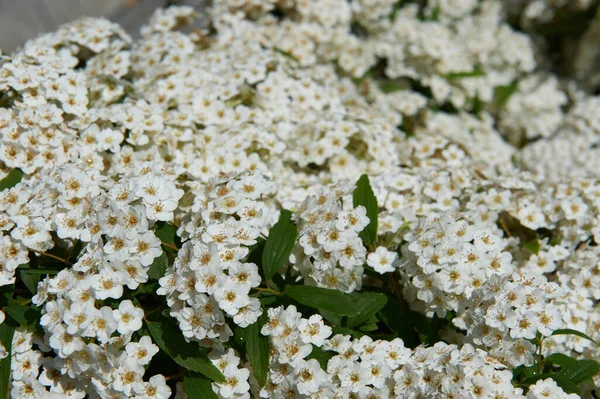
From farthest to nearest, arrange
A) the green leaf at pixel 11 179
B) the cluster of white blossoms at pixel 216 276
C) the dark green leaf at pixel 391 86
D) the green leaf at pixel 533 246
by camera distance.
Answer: the dark green leaf at pixel 391 86 < the green leaf at pixel 533 246 < the green leaf at pixel 11 179 < the cluster of white blossoms at pixel 216 276

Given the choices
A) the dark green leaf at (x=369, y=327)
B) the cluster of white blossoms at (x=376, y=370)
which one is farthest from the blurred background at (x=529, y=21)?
the cluster of white blossoms at (x=376, y=370)

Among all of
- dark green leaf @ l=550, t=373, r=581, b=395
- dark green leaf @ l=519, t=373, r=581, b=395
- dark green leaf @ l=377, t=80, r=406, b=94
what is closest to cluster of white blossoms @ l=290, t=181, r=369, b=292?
dark green leaf @ l=519, t=373, r=581, b=395

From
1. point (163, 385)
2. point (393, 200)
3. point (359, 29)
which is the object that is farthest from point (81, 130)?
point (359, 29)

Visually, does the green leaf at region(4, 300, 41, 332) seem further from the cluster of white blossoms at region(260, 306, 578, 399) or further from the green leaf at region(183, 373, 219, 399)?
the cluster of white blossoms at region(260, 306, 578, 399)

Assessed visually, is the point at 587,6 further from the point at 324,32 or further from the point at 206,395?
the point at 206,395

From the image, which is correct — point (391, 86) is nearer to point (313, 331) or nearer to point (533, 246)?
point (533, 246)

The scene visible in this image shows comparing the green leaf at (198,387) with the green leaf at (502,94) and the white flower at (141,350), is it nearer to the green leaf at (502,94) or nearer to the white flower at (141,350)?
the white flower at (141,350)

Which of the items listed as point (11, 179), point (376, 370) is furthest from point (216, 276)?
point (11, 179)
